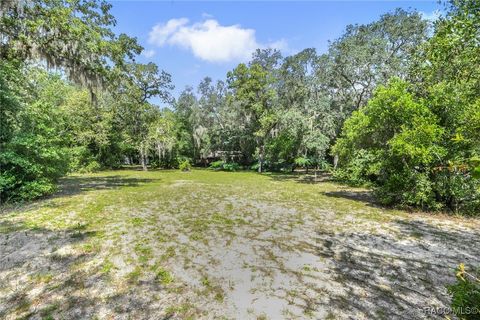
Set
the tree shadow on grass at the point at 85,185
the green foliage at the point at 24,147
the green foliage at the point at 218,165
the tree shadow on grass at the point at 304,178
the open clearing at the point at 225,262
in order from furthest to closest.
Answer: the green foliage at the point at 218,165, the tree shadow on grass at the point at 304,178, the tree shadow on grass at the point at 85,185, the green foliage at the point at 24,147, the open clearing at the point at 225,262

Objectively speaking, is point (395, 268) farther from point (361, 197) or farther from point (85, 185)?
point (85, 185)

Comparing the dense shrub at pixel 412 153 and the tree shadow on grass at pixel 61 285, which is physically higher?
the dense shrub at pixel 412 153

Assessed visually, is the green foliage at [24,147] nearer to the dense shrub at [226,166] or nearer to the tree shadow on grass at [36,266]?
the tree shadow on grass at [36,266]

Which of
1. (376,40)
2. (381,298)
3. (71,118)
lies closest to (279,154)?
(376,40)

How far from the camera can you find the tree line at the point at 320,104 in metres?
7.46

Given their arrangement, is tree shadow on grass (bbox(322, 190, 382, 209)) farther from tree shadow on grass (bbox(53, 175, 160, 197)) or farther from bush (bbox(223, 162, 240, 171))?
bush (bbox(223, 162, 240, 171))

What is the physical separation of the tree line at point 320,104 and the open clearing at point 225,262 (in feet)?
5.12

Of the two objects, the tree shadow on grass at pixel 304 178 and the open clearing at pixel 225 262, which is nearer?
the open clearing at pixel 225 262

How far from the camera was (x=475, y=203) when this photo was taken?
8.01m

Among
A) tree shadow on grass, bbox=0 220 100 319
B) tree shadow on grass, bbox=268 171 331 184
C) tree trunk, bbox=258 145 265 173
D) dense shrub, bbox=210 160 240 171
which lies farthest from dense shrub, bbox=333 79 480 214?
dense shrub, bbox=210 160 240 171

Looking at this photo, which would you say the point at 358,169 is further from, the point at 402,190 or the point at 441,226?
the point at 441,226

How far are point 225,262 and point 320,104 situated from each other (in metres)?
17.1

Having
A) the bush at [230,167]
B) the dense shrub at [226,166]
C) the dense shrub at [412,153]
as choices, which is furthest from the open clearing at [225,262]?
the dense shrub at [226,166]

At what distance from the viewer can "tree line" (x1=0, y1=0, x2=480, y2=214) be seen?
746 centimetres
